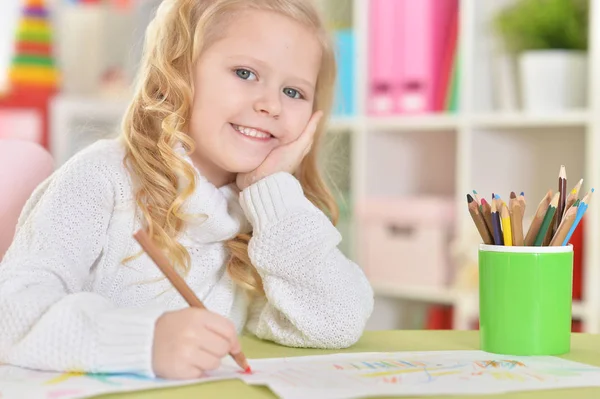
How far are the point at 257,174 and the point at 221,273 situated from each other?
0.43ft

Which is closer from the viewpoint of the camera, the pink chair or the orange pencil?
the orange pencil

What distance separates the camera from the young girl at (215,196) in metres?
0.99

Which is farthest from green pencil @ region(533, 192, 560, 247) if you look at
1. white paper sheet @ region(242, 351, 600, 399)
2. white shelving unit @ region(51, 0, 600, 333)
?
white shelving unit @ region(51, 0, 600, 333)

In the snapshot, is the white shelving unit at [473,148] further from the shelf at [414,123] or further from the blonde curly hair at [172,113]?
the blonde curly hair at [172,113]

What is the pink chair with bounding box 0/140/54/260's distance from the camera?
1142mm

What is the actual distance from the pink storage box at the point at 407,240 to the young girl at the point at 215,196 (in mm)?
1283

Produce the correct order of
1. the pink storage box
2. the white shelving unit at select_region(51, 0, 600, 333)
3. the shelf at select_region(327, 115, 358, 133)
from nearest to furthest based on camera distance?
1. the white shelving unit at select_region(51, 0, 600, 333)
2. the pink storage box
3. the shelf at select_region(327, 115, 358, 133)

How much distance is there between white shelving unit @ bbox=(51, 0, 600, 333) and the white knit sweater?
1162 mm

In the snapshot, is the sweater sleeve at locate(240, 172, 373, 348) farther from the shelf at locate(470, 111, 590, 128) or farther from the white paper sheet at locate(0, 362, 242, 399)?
the shelf at locate(470, 111, 590, 128)

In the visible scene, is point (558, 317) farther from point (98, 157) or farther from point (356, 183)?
point (356, 183)

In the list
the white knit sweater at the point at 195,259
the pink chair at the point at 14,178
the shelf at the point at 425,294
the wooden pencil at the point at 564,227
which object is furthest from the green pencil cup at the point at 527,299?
the shelf at the point at 425,294

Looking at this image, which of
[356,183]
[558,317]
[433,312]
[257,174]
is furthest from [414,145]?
[558,317]

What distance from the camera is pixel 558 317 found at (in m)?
0.91

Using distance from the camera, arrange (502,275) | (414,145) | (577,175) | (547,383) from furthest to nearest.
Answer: (414,145) < (577,175) < (502,275) < (547,383)
